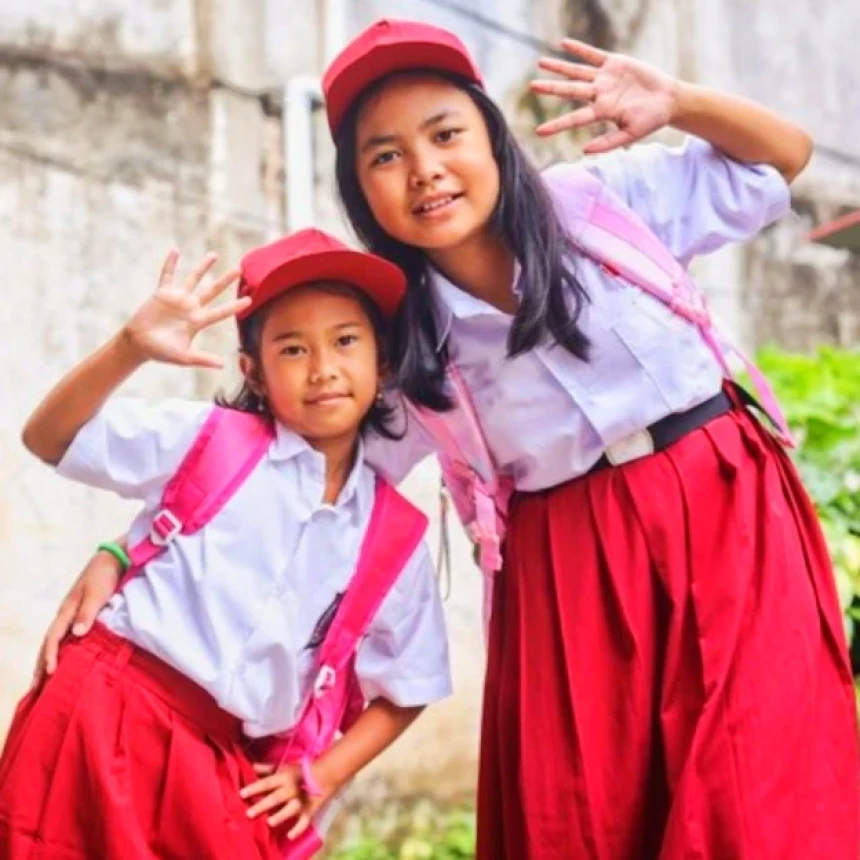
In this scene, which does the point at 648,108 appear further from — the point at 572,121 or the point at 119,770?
the point at 119,770

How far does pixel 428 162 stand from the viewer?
1.81m

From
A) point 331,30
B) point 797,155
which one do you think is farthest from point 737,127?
point 331,30

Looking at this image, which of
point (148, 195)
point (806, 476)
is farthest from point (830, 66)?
point (148, 195)

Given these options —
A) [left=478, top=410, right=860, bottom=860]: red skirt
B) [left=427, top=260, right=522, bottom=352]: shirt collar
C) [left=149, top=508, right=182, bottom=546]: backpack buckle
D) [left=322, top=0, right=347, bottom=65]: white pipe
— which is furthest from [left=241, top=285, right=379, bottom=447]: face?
[left=322, top=0, right=347, bottom=65]: white pipe

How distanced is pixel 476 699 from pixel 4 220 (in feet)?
5.51

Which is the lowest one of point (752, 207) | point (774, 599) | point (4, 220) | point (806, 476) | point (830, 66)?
point (774, 599)

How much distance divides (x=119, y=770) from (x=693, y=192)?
108 cm

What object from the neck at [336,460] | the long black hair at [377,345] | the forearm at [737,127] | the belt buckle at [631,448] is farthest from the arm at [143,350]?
the forearm at [737,127]

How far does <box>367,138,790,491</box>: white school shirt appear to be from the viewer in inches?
72.9

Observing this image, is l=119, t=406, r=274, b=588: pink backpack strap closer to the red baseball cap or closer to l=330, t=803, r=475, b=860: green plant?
the red baseball cap

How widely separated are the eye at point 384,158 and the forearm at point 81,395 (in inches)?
15.8

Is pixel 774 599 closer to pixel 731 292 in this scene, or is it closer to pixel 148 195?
pixel 148 195

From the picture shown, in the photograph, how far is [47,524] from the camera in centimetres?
299

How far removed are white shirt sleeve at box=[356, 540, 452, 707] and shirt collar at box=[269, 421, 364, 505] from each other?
0.13 m
